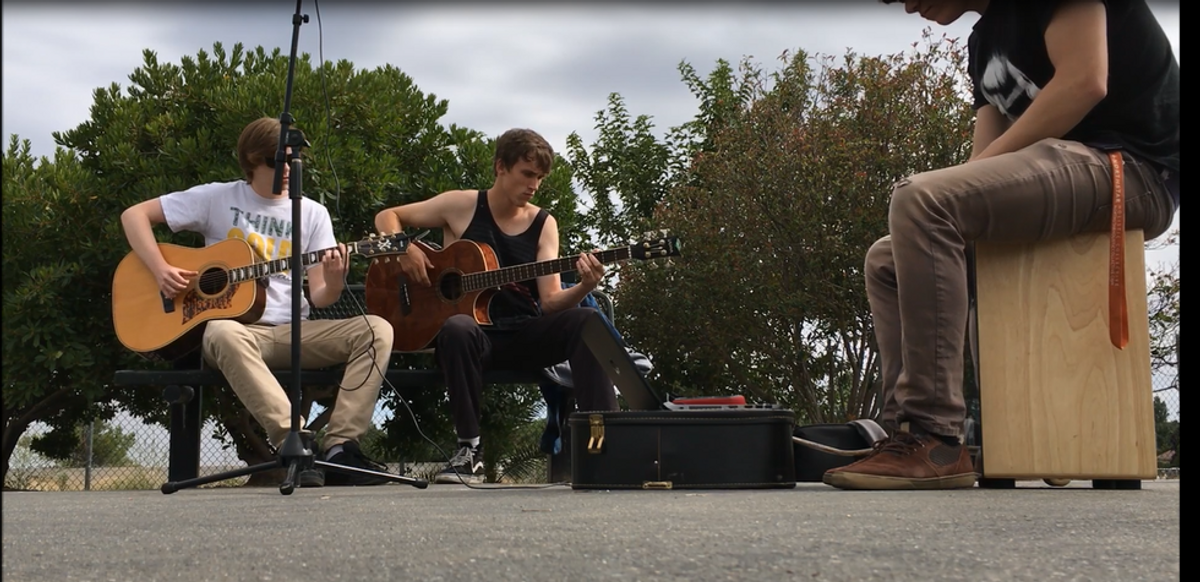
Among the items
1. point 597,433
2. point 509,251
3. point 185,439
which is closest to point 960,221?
point 597,433

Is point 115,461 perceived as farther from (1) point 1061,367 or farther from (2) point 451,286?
(1) point 1061,367

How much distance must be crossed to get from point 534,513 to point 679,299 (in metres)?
7.36

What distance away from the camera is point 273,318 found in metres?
4.38

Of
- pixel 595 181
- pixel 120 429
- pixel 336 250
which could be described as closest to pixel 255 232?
pixel 336 250

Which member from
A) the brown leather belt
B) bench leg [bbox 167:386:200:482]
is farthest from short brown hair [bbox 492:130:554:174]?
the brown leather belt

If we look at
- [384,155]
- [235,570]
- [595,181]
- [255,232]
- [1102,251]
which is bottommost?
[235,570]

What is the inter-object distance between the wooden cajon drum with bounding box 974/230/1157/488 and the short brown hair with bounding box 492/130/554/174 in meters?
2.20

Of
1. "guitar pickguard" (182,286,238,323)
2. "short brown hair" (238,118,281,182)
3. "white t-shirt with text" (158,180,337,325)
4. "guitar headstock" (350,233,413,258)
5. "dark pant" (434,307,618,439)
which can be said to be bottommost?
"dark pant" (434,307,618,439)

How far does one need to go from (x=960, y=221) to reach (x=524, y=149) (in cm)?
224

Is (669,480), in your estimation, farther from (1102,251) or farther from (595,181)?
(595,181)

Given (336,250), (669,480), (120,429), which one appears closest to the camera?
(669,480)

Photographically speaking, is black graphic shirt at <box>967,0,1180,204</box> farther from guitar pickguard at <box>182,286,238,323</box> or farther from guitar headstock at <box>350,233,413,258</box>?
guitar pickguard at <box>182,286,238,323</box>

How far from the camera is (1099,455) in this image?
271 centimetres

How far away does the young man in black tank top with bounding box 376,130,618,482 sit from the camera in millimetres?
4223
